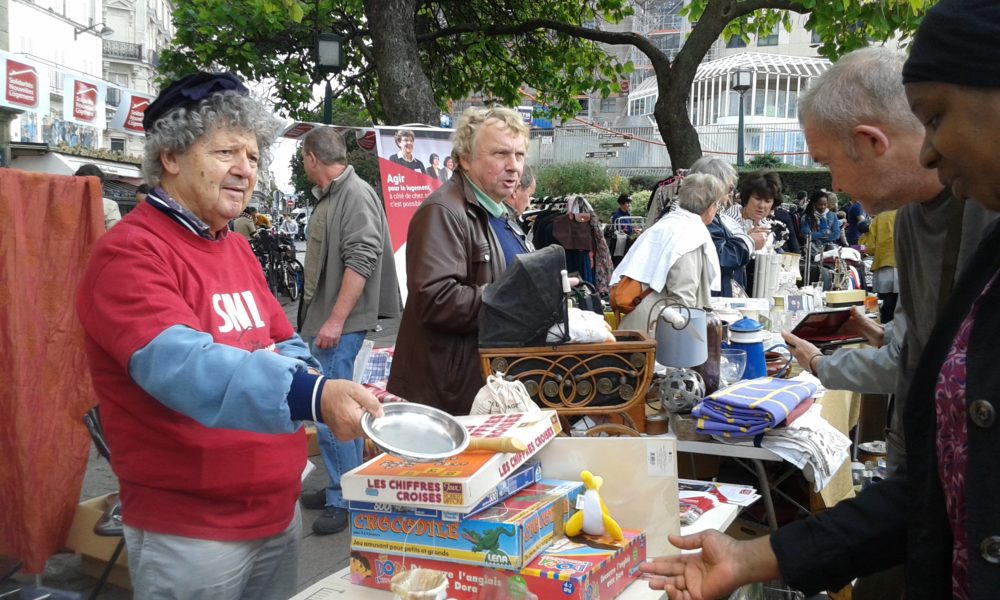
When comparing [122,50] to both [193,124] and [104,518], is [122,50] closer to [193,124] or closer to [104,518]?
[104,518]

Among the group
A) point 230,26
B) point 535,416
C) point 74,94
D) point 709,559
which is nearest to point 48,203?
point 535,416

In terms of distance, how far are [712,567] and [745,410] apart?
1.50 meters

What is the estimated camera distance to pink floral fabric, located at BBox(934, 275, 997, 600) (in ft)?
3.51

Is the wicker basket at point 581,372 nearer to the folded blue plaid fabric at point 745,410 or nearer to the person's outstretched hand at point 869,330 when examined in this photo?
the folded blue plaid fabric at point 745,410

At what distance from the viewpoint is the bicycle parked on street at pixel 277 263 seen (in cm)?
1581

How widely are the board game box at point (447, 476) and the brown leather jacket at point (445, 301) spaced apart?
102cm

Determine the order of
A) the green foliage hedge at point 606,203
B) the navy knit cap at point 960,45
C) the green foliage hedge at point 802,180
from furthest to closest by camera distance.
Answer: the green foliage hedge at point 802,180
the green foliage hedge at point 606,203
the navy knit cap at point 960,45

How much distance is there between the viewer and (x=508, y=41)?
504 inches

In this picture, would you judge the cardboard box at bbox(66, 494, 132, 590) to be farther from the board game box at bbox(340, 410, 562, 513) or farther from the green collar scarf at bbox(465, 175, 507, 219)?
the board game box at bbox(340, 410, 562, 513)

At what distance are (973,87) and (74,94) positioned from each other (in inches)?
308

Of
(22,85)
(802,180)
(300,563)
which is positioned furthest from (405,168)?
(802,180)

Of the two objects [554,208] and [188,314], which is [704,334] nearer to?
[188,314]

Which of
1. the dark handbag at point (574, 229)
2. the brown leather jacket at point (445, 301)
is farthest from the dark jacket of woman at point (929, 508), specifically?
the dark handbag at point (574, 229)

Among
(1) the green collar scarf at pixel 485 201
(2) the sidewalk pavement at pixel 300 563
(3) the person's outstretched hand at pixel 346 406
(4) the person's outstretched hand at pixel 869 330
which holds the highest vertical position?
(1) the green collar scarf at pixel 485 201
